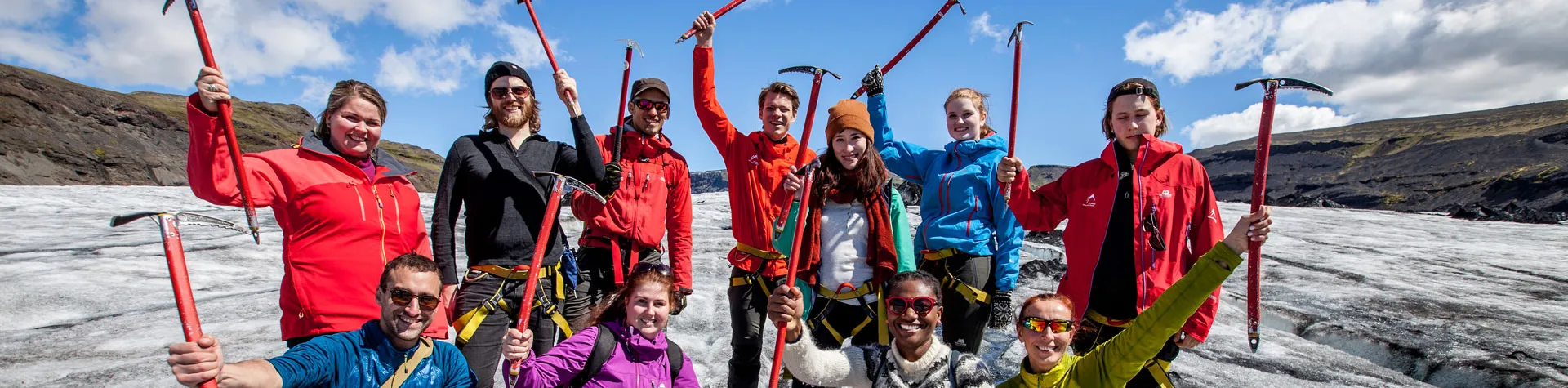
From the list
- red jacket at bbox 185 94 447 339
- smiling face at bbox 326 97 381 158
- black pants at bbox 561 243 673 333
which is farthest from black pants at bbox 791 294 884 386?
smiling face at bbox 326 97 381 158

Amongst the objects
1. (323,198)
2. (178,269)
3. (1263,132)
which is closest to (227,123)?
(323,198)

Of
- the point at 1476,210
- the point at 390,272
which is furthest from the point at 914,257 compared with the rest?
the point at 1476,210

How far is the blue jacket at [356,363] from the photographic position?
2.12m

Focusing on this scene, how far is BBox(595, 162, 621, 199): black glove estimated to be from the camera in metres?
3.34

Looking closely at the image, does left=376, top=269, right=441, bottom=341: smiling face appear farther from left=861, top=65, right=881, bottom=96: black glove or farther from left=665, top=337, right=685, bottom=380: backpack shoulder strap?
left=861, top=65, right=881, bottom=96: black glove

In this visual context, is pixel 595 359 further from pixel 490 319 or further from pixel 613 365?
pixel 490 319

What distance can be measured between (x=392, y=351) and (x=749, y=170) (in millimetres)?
1850

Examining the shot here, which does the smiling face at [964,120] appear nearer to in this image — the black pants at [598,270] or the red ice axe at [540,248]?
the black pants at [598,270]

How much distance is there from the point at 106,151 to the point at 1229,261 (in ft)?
250

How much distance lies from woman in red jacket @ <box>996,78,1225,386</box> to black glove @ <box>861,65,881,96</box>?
1317 millimetres

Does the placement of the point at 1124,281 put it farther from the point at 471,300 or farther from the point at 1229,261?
the point at 471,300

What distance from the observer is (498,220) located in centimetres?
302

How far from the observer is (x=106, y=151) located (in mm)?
54156

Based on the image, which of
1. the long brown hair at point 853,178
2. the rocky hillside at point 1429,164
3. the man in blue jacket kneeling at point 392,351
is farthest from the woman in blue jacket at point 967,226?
the rocky hillside at point 1429,164
